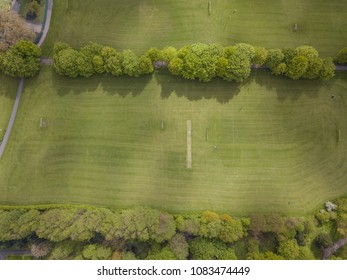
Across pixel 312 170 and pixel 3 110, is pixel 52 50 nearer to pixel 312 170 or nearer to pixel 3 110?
pixel 3 110

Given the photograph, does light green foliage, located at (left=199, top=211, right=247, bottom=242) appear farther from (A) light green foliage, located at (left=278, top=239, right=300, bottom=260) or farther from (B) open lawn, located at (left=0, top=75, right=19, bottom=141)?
(B) open lawn, located at (left=0, top=75, right=19, bottom=141)

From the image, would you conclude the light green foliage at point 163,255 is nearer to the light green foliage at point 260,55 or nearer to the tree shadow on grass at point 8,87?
the light green foliage at point 260,55

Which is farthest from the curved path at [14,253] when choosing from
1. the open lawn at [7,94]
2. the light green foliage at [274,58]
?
the light green foliage at [274,58]

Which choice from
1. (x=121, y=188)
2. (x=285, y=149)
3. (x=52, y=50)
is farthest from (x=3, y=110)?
(x=285, y=149)

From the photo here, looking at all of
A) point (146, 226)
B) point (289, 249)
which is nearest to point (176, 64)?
point (146, 226)

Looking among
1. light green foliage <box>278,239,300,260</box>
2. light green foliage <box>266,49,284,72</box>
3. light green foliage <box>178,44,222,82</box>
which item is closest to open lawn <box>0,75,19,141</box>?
light green foliage <box>178,44,222,82</box>

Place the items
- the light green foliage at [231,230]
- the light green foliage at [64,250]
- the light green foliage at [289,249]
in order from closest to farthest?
the light green foliage at [289,249], the light green foliage at [231,230], the light green foliage at [64,250]
